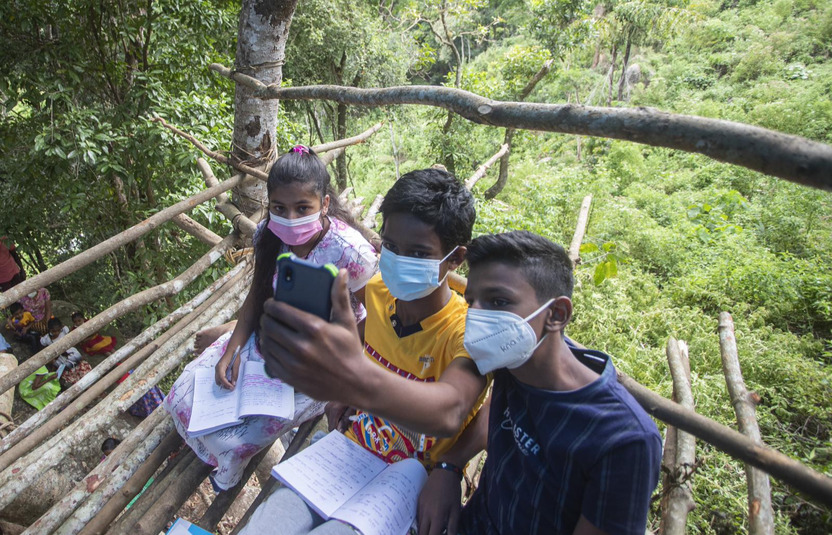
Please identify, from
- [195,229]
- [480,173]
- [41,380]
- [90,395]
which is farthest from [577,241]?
[41,380]

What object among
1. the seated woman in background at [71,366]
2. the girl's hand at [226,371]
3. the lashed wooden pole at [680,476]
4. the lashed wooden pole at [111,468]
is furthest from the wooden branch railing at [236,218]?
the seated woman in background at [71,366]

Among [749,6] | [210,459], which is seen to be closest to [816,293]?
[210,459]

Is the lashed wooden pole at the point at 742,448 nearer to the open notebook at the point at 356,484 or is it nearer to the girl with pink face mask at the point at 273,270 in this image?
the open notebook at the point at 356,484

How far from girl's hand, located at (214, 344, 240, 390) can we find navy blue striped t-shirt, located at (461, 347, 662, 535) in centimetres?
129

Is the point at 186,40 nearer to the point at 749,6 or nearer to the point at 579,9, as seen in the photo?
the point at 579,9

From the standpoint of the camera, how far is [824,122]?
28.4ft

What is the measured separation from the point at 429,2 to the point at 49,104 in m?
7.40

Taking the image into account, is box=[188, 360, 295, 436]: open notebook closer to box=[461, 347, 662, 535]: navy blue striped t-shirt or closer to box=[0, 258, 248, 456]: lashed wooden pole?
box=[0, 258, 248, 456]: lashed wooden pole

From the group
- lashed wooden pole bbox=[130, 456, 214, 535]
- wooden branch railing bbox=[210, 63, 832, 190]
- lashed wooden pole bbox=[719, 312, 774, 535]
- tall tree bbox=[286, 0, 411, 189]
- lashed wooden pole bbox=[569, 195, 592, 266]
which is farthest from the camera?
tall tree bbox=[286, 0, 411, 189]

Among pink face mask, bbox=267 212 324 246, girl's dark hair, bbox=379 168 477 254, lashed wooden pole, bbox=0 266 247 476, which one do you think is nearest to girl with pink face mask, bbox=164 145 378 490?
pink face mask, bbox=267 212 324 246

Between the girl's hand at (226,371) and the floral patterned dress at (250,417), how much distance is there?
8 cm

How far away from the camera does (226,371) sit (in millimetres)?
2203

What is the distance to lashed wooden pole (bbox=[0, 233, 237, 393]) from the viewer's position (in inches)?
86.7

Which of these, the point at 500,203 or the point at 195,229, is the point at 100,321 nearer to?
the point at 195,229
